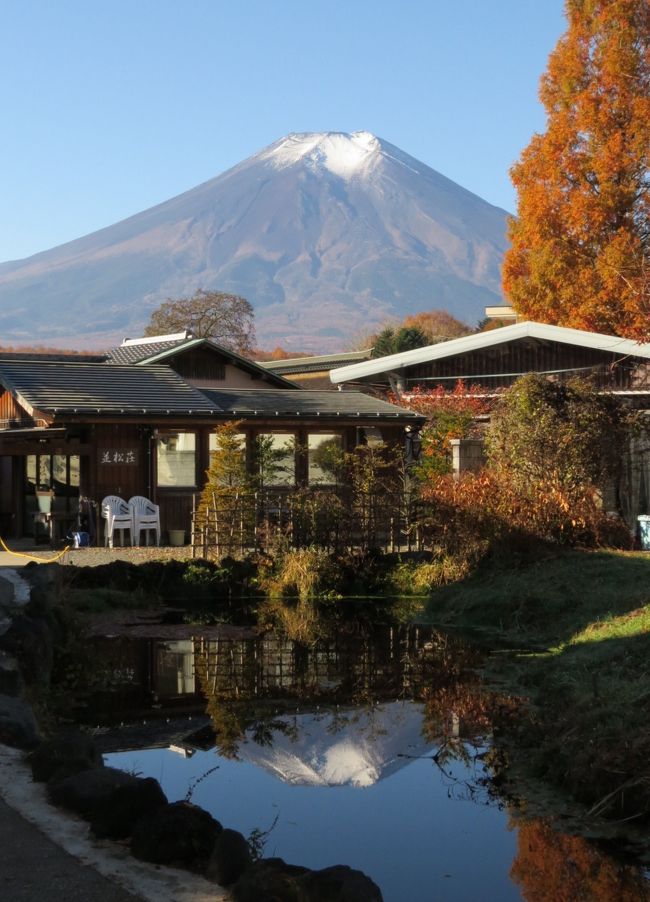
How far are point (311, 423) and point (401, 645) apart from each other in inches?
446

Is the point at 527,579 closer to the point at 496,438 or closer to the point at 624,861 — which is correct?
the point at 496,438

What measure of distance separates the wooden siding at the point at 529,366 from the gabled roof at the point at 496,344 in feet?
0.84

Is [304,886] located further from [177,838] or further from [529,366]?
[529,366]

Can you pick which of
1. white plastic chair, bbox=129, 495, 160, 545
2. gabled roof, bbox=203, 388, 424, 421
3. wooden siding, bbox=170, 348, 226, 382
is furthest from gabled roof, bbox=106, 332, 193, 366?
white plastic chair, bbox=129, 495, 160, 545

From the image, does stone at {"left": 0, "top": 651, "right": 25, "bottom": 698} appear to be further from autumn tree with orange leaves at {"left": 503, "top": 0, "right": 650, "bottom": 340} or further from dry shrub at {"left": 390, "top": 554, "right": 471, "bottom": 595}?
autumn tree with orange leaves at {"left": 503, "top": 0, "right": 650, "bottom": 340}

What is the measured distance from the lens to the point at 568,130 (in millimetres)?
32719

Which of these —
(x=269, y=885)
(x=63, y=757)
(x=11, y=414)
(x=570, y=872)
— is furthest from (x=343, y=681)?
(x=11, y=414)

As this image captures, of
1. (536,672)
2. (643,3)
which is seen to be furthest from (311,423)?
(643,3)

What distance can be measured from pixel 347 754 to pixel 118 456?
14365 mm

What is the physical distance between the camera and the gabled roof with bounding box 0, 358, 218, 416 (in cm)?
2248

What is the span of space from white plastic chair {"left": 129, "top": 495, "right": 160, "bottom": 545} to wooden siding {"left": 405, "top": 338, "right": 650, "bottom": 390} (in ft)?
21.4

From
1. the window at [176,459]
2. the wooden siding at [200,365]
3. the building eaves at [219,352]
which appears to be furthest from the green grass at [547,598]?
the wooden siding at [200,365]

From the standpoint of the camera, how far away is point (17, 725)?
27.7 feet

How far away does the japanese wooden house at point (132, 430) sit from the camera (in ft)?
74.9
